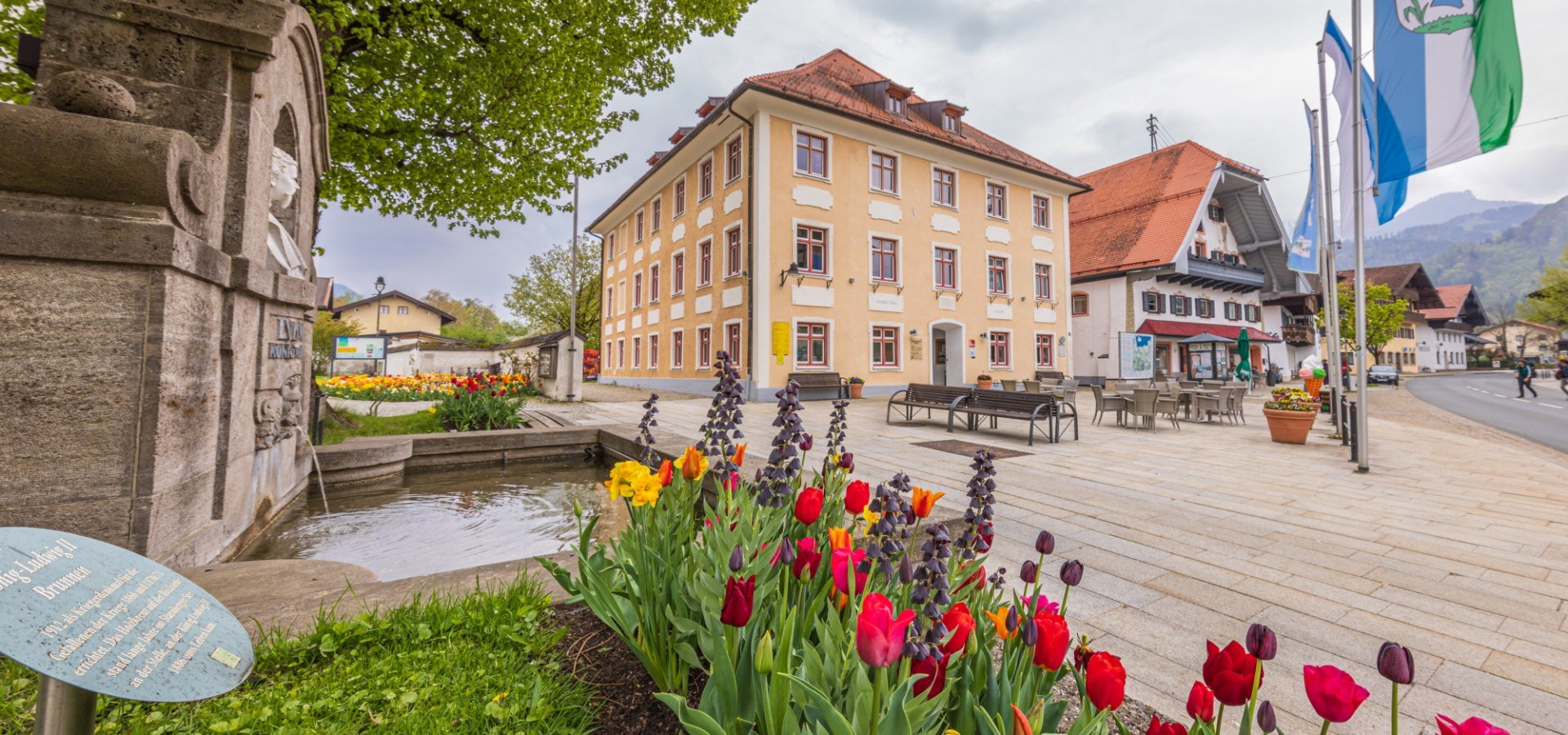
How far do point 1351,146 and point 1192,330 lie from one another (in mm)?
24133

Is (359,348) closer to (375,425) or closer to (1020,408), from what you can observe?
(375,425)

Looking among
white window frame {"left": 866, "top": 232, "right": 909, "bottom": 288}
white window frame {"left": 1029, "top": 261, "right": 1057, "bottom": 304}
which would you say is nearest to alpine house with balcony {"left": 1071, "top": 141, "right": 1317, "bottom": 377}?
white window frame {"left": 1029, "top": 261, "right": 1057, "bottom": 304}

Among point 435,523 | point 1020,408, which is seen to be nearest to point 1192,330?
point 1020,408

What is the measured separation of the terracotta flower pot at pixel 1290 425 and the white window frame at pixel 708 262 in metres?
15.3

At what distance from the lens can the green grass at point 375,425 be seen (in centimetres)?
796

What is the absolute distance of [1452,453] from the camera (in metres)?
8.20

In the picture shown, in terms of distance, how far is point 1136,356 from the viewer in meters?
26.3

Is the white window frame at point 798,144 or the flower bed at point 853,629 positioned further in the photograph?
the white window frame at point 798,144

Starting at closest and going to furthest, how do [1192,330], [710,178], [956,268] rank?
1. [710,178]
2. [956,268]
3. [1192,330]

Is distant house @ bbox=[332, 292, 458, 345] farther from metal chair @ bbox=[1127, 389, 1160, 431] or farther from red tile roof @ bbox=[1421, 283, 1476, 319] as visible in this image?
red tile roof @ bbox=[1421, 283, 1476, 319]

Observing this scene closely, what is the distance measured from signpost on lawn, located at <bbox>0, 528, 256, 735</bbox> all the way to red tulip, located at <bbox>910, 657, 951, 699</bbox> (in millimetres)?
1196

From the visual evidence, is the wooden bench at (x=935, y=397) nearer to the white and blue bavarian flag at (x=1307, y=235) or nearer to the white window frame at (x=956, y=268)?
the white and blue bavarian flag at (x=1307, y=235)

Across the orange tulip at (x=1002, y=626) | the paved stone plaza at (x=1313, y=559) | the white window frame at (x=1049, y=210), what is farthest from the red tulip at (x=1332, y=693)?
the white window frame at (x=1049, y=210)

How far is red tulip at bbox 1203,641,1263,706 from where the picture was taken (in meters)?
0.97
